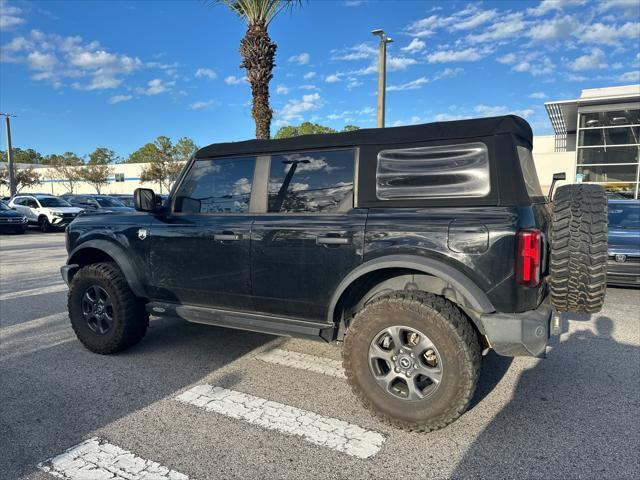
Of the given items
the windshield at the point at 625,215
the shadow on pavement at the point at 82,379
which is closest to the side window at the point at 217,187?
the shadow on pavement at the point at 82,379

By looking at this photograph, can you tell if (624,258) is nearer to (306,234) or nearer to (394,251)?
(394,251)

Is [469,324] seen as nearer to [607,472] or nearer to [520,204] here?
[520,204]

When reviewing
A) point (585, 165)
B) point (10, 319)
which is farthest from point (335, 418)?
point (585, 165)

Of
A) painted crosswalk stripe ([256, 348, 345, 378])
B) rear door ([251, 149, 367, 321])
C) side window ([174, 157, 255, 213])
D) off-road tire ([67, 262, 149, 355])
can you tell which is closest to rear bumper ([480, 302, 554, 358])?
rear door ([251, 149, 367, 321])

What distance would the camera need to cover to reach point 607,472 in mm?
2547

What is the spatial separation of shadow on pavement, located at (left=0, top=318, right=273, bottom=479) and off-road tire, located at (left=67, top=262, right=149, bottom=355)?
150mm

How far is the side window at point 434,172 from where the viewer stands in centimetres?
307

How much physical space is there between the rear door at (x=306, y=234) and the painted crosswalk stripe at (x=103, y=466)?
1403 mm

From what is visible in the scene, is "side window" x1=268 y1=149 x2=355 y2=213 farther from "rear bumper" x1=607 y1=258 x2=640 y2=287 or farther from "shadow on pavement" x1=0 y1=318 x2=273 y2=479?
"rear bumper" x1=607 y1=258 x2=640 y2=287

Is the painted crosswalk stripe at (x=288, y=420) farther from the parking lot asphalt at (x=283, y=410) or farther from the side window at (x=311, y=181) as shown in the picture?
the side window at (x=311, y=181)

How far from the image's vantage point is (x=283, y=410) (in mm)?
3352

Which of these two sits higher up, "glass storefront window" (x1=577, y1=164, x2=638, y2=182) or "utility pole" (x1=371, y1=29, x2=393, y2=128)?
"utility pole" (x1=371, y1=29, x2=393, y2=128)

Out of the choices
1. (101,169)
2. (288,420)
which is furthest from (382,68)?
(101,169)

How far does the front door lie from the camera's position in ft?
12.3
